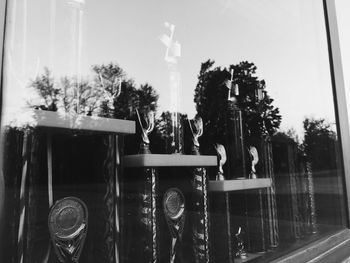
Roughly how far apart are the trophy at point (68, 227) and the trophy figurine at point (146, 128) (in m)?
0.19

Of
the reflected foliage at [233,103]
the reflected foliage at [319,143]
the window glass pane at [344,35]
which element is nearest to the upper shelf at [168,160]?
the reflected foliage at [233,103]

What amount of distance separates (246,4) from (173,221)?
0.74 m

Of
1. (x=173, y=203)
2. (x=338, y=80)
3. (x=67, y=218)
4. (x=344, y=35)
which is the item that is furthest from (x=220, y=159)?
(x=344, y=35)

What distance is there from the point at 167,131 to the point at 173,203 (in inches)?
6.8

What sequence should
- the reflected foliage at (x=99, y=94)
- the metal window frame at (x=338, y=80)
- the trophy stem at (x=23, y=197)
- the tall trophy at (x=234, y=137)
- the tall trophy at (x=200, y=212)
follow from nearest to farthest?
1. the trophy stem at (x=23, y=197)
2. the reflected foliage at (x=99, y=94)
3. the tall trophy at (x=200, y=212)
4. the tall trophy at (x=234, y=137)
5. the metal window frame at (x=338, y=80)

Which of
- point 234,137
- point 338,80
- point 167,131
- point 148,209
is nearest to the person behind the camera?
point 148,209

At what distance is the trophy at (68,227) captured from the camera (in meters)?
0.58

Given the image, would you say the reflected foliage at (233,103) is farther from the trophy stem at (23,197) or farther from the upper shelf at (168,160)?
the trophy stem at (23,197)

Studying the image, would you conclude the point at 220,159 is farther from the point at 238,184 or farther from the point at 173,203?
the point at 173,203

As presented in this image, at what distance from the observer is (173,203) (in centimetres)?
83

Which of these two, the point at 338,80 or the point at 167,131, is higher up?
the point at 338,80

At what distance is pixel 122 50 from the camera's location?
916 mm

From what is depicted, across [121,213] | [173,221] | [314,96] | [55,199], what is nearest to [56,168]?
[55,199]

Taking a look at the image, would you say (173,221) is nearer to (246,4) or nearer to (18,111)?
(18,111)
